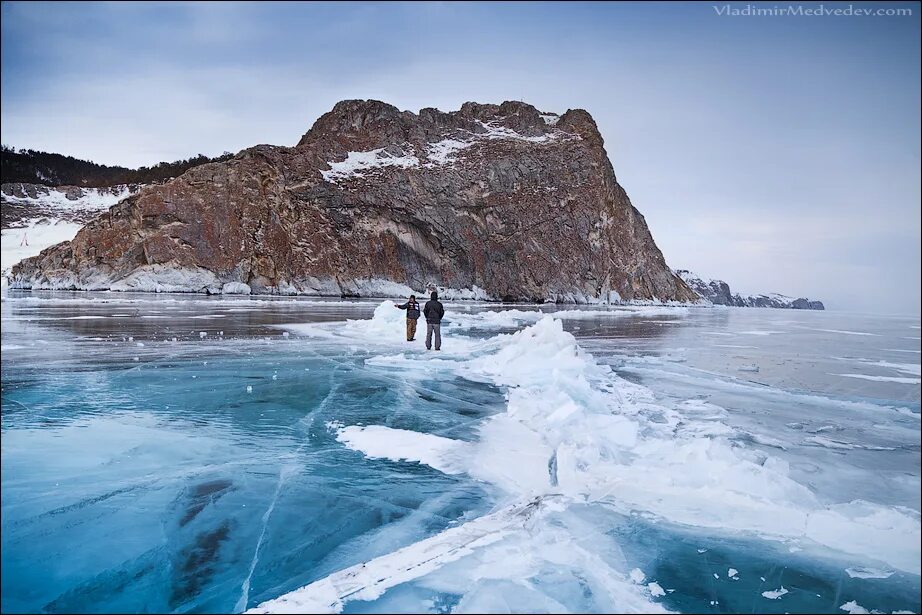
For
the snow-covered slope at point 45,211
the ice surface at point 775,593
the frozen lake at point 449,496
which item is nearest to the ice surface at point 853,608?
the frozen lake at point 449,496

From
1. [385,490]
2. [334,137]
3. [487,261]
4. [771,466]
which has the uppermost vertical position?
[334,137]

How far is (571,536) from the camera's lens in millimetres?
3574

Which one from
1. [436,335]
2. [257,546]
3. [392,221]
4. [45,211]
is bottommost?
[257,546]

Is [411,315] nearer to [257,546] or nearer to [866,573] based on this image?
[257,546]

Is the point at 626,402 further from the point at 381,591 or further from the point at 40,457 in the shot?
the point at 40,457

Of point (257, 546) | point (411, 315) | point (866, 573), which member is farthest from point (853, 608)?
point (411, 315)

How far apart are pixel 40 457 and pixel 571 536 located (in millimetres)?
4703

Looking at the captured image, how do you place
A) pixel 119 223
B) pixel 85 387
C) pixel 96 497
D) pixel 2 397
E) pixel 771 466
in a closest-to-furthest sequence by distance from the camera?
pixel 96 497 → pixel 771 466 → pixel 2 397 → pixel 85 387 → pixel 119 223

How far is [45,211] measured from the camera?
10850 cm

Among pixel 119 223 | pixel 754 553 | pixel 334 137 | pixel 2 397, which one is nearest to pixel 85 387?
pixel 2 397

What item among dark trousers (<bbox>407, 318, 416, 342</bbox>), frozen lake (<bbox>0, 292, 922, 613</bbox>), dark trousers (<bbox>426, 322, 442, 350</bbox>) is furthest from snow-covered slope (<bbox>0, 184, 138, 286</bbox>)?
frozen lake (<bbox>0, 292, 922, 613</bbox>)

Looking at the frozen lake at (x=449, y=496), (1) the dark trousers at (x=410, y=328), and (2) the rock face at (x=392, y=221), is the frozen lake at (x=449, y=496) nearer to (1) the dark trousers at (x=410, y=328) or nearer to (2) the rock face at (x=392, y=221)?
(1) the dark trousers at (x=410, y=328)

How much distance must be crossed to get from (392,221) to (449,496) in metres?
75.5

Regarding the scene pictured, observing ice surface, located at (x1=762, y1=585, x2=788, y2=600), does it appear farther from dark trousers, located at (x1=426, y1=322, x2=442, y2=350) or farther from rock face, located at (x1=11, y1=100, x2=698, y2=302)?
rock face, located at (x1=11, y1=100, x2=698, y2=302)
